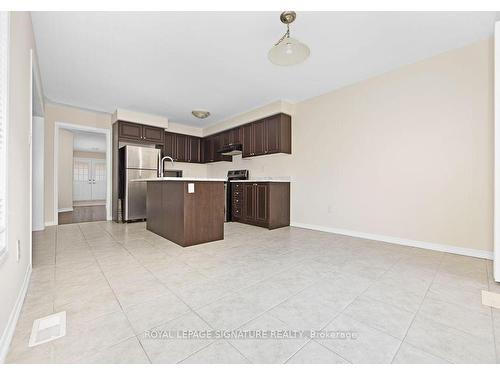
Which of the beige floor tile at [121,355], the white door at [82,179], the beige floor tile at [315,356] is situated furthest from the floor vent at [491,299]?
the white door at [82,179]

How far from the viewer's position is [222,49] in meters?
2.84

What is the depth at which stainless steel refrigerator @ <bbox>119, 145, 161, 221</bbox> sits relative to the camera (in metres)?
4.90

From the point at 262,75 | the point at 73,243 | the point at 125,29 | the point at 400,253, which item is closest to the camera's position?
the point at 125,29

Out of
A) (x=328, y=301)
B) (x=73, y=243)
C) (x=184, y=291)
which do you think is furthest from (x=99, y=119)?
(x=328, y=301)

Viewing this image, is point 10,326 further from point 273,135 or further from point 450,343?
point 273,135

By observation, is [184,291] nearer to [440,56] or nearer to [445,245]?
[445,245]

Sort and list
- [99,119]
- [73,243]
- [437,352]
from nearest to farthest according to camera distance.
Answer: [437,352]
[73,243]
[99,119]

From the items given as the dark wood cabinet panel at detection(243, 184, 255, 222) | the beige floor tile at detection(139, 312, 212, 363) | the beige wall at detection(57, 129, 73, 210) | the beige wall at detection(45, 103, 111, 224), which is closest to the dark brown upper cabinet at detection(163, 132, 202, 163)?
the beige wall at detection(45, 103, 111, 224)

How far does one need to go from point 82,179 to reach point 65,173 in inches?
74.5

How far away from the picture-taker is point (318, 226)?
13.8ft

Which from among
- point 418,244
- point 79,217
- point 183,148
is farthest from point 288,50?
point 79,217

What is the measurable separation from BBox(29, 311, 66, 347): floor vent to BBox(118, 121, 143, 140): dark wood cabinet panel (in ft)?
14.5

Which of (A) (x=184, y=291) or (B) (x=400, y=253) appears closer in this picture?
(A) (x=184, y=291)
